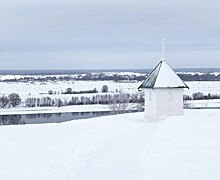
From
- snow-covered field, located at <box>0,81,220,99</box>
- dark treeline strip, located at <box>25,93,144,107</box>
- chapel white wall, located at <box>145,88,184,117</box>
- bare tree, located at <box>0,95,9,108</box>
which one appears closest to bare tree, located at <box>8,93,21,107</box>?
bare tree, located at <box>0,95,9,108</box>

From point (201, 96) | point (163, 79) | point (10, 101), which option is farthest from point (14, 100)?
point (163, 79)

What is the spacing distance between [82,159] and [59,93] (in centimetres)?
6918

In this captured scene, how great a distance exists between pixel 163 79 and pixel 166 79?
131 mm

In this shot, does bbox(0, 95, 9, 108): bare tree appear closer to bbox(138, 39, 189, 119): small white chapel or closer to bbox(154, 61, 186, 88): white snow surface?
bbox(154, 61, 186, 88): white snow surface

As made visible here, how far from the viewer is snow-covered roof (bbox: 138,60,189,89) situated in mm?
19045

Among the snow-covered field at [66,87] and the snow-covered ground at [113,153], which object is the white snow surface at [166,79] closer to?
the snow-covered ground at [113,153]

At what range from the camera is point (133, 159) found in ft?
29.8

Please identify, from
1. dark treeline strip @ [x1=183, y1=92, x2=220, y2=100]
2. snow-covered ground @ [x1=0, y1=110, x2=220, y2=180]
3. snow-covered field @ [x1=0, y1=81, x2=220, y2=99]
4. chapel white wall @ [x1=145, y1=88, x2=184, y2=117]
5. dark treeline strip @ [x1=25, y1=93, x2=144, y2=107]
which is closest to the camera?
snow-covered ground @ [x1=0, y1=110, x2=220, y2=180]

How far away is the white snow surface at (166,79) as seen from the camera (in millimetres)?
19031

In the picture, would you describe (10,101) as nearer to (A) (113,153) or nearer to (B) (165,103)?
(B) (165,103)

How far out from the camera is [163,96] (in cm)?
1888

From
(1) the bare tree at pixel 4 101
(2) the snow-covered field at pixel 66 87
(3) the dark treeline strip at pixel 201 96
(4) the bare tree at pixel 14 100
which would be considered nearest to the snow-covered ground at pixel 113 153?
(4) the bare tree at pixel 14 100

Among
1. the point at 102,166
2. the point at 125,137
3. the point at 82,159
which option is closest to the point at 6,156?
the point at 82,159

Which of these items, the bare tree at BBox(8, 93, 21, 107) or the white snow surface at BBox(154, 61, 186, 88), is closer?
the white snow surface at BBox(154, 61, 186, 88)
